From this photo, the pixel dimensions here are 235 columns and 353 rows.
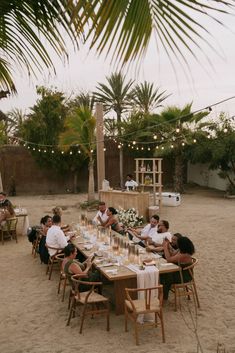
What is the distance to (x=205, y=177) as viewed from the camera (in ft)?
77.6

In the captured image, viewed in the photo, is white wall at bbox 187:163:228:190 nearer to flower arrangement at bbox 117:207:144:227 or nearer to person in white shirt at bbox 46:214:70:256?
flower arrangement at bbox 117:207:144:227

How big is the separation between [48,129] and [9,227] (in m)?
10.5

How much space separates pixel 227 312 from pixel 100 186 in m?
10.7

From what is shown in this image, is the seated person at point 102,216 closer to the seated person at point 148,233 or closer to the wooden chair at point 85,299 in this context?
the seated person at point 148,233

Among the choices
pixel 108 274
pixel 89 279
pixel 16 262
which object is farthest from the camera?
pixel 16 262

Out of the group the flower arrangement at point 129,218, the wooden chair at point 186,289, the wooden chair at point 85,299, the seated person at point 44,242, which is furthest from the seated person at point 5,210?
the wooden chair at point 186,289

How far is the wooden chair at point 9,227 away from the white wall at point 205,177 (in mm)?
13296

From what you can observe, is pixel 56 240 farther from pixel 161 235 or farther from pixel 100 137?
pixel 100 137

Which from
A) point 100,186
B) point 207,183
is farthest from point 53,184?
point 207,183

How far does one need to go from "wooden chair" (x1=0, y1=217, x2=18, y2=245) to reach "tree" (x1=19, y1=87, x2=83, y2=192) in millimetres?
9288

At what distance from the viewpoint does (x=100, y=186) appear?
54.0 ft

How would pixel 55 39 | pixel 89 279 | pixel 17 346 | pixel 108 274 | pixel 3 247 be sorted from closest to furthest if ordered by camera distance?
1. pixel 55 39
2. pixel 17 346
3. pixel 108 274
4. pixel 89 279
5. pixel 3 247

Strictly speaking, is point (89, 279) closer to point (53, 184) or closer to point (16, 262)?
point (16, 262)

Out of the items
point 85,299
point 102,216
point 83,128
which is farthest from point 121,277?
point 83,128
